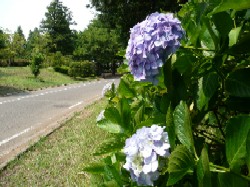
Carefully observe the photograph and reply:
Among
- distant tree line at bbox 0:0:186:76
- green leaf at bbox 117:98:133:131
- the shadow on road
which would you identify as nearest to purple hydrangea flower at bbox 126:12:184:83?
green leaf at bbox 117:98:133:131

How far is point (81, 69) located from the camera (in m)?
36.8

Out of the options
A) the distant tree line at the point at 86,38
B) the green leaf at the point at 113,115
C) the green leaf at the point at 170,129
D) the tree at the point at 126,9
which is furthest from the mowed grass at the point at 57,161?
the tree at the point at 126,9

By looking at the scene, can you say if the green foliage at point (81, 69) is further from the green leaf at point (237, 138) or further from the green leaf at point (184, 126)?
the green leaf at point (237, 138)

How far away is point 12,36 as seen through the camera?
43031mm

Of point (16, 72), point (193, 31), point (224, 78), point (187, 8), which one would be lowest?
point (16, 72)

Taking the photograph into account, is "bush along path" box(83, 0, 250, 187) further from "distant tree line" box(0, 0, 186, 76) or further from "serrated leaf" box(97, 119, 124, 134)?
"distant tree line" box(0, 0, 186, 76)

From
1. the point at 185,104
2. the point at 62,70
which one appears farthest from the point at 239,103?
the point at 62,70

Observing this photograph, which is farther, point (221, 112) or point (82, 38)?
point (82, 38)

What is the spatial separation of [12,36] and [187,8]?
144 ft

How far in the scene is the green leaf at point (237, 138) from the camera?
2.67 feet

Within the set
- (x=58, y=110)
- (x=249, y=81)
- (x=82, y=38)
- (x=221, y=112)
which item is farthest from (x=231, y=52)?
(x=82, y=38)

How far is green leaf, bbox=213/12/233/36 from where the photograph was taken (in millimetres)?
1014

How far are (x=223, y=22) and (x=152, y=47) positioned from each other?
0.24m

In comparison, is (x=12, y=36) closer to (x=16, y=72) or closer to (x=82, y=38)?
(x=82, y=38)
